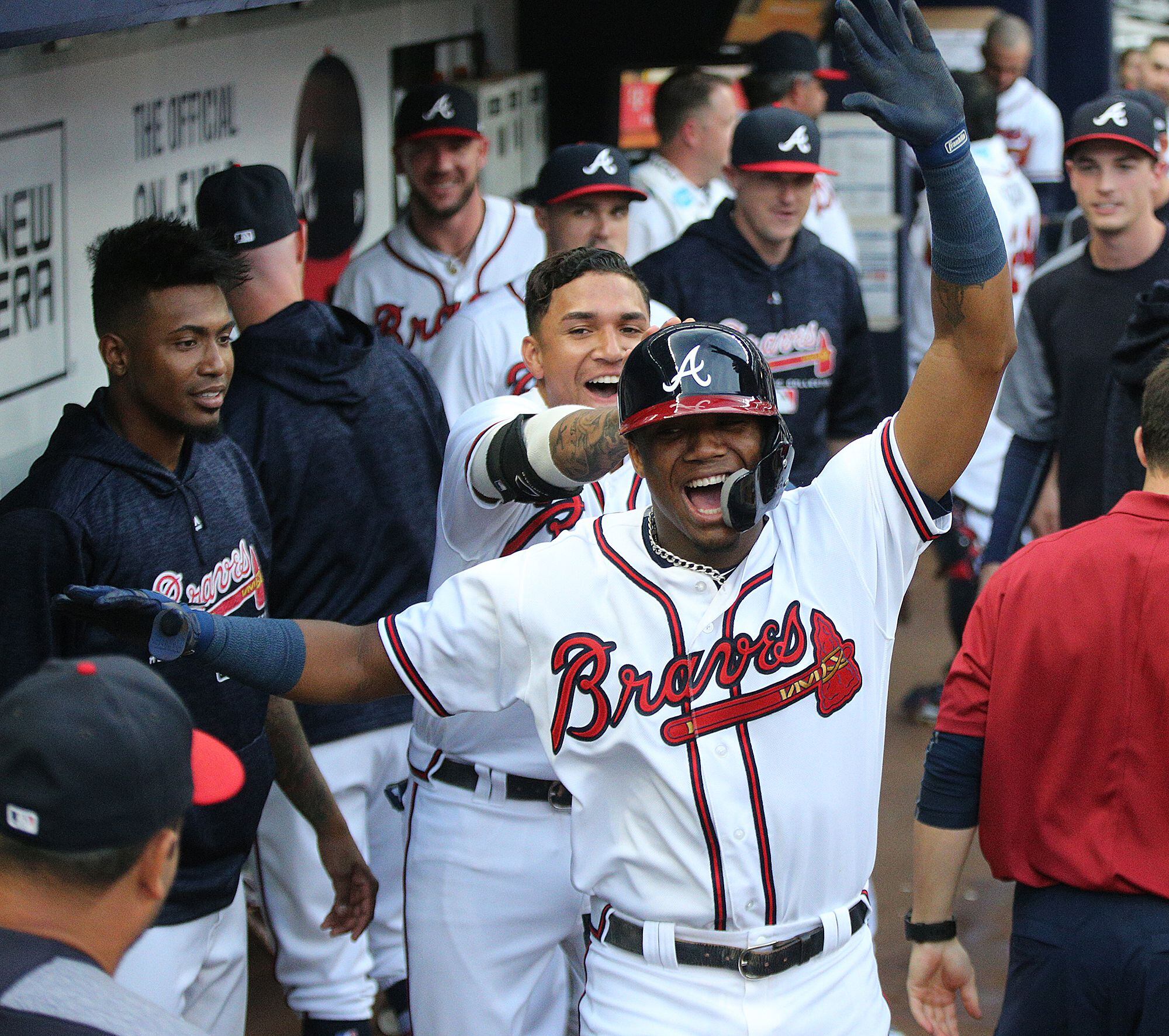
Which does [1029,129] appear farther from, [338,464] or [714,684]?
[714,684]

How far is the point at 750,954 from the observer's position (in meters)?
2.33

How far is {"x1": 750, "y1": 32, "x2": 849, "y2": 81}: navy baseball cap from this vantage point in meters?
7.48

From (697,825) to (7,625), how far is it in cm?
122

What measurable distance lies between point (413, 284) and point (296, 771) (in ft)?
7.82

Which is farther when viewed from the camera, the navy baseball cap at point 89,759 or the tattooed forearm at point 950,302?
the tattooed forearm at point 950,302

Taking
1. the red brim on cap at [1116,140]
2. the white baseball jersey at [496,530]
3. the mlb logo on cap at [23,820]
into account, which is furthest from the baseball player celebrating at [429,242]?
the mlb logo on cap at [23,820]

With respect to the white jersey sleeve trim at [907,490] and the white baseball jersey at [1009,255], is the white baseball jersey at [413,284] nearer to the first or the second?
the white baseball jersey at [1009,255]

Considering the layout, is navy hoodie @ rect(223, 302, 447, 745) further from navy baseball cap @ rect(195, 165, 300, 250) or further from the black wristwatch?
the black wristwatch

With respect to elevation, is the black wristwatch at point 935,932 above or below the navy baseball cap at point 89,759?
below

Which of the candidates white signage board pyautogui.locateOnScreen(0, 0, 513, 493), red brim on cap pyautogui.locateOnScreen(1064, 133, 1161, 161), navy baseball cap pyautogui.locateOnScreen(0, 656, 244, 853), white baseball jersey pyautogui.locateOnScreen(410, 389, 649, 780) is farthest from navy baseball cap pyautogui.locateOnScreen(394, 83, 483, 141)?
navy baseball cap pyautogui.locateOnScreen(0, 656, 244, 853)

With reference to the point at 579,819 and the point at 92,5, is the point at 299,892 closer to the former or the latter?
the point at 579,819

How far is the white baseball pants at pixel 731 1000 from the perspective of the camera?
2.32 meters

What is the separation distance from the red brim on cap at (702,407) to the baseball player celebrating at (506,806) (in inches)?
23.9

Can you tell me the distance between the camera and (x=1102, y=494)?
442cm
